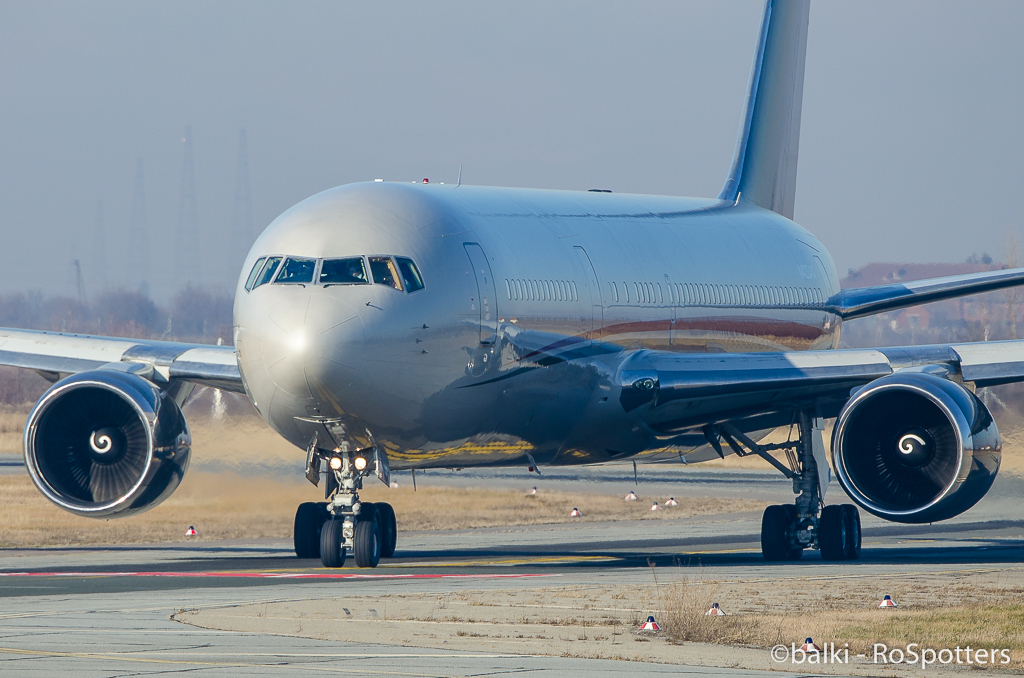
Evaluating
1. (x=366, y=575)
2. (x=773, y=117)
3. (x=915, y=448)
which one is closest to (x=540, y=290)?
(x=366, y=575)

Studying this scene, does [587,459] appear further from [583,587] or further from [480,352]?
[583,587]

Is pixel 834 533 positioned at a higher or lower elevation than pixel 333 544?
lower

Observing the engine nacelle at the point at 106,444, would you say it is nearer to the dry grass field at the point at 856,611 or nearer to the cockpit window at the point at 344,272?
the cockpit window at the point at 344,272

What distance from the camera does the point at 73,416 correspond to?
21609 millimetres

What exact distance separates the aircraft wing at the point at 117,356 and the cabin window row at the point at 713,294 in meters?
5.28

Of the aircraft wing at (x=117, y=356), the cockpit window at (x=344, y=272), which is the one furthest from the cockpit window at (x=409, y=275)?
the aircraft wing at (x=117, y=356)

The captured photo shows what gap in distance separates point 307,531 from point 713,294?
7520 millimetres

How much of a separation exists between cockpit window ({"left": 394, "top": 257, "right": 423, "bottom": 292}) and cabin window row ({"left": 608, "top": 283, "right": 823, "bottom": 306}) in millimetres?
4727

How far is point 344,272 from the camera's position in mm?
18000

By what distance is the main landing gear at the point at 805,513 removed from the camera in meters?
22.8

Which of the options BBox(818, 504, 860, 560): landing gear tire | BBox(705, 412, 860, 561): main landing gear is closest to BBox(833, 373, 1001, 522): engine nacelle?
BBox(705, 412, 860, 561): main landing gear

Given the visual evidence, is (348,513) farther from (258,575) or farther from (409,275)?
(409,275)

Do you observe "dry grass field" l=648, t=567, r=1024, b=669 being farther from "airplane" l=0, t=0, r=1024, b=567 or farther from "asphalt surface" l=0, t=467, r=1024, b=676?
"airplane" l=0, t=0, r=1024, b=567

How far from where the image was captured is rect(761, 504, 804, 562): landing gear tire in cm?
2311
